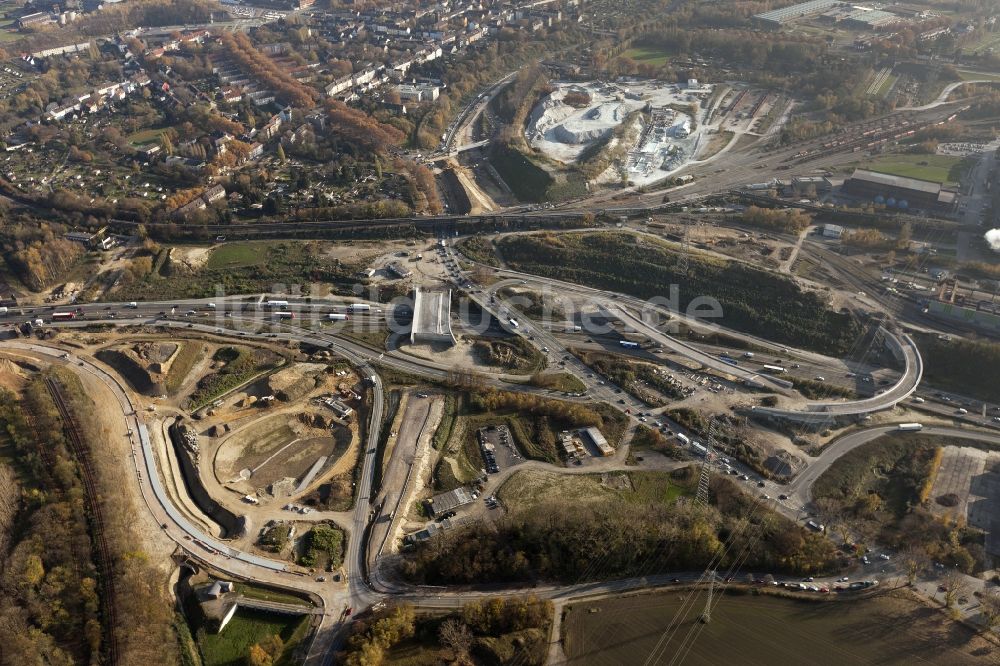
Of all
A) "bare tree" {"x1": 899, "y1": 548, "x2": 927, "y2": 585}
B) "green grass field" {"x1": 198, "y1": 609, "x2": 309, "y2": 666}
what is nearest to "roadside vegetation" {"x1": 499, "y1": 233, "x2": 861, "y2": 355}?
"bare tree" {"x1": 899, "y1": 548, "x2": 927, "y2": 585}

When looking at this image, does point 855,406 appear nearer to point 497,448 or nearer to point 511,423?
point 511,423

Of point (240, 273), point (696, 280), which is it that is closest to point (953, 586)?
point (696, 280)

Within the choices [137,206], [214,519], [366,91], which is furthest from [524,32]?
[214,519]

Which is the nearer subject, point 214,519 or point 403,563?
point 403,563

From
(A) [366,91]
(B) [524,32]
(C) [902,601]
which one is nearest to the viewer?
(C) [902,601]

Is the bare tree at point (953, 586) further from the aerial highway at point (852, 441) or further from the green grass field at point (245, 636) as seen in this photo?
the green grass field at point (245, 636)

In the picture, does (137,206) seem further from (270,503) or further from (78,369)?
(270,503)

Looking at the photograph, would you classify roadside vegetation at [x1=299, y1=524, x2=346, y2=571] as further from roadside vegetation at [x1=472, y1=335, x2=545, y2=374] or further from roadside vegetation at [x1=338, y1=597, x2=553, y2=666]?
roadside vegetation at [x1=472, y1=335, x2=545, y2=374]
